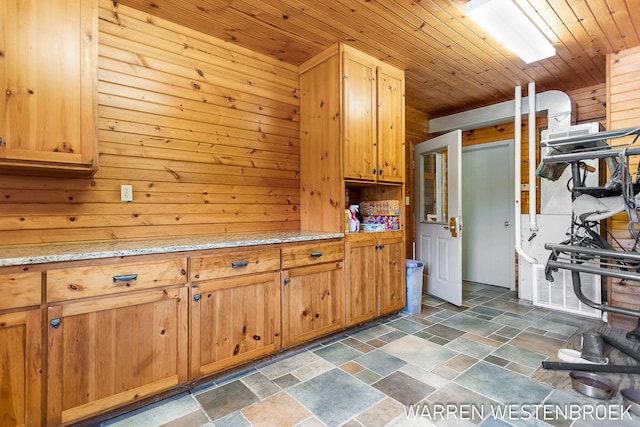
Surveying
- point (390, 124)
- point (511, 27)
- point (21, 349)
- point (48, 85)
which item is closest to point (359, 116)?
point (390, 124)

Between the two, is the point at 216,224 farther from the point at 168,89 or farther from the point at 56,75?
the point at 56,75

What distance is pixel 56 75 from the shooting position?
1.79 meters

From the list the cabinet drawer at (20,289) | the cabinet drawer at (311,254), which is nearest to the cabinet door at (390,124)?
the cabinet drawer at (311,254)

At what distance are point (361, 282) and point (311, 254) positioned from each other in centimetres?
68

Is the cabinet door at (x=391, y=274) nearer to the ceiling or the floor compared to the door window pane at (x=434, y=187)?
nearer to the floor

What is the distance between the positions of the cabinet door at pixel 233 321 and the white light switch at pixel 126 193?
0.88 meters

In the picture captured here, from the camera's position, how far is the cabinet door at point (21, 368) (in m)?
1.49

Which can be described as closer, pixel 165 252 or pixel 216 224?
pixel 165 252

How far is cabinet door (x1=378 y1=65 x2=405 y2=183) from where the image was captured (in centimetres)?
321

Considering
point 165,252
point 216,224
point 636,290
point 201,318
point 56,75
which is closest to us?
point 56,75

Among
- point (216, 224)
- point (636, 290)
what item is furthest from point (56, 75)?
point (636, 290)

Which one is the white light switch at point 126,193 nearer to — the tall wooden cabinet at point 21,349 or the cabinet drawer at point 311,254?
the tall wooden cabinet at point 21,349

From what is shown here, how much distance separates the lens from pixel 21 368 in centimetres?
152

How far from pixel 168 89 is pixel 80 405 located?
2.14 m
